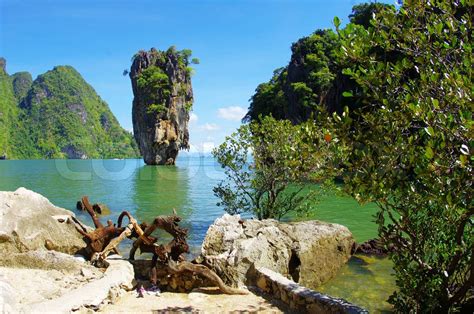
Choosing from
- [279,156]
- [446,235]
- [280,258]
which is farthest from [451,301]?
[279,156]

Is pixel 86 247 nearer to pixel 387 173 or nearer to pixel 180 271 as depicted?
pixel 180 271

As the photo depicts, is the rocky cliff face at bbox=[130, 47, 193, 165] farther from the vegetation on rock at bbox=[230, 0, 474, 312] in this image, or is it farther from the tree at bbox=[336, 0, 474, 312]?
the tree at bbox=[336, 0, 474, 312]

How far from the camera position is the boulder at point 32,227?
891cm

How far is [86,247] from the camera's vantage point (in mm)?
9680

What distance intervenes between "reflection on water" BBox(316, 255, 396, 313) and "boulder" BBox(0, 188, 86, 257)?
7024mm

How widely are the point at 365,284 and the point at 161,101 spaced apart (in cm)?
7640

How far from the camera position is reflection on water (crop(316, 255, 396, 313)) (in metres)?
9.77

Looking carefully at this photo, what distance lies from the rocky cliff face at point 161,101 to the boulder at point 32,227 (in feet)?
237

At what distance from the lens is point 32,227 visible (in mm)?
9453

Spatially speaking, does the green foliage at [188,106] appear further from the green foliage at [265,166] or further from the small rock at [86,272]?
the small rock at [86,272]

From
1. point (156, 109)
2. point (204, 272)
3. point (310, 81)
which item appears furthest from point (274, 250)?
point (156, 109)

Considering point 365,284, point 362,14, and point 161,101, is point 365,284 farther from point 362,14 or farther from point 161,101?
point 161,101

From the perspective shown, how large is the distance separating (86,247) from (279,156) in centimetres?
845

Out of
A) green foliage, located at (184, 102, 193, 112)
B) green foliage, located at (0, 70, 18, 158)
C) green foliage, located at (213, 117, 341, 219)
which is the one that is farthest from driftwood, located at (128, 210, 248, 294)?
green foliage, located at (0, 70, 18, 158)
